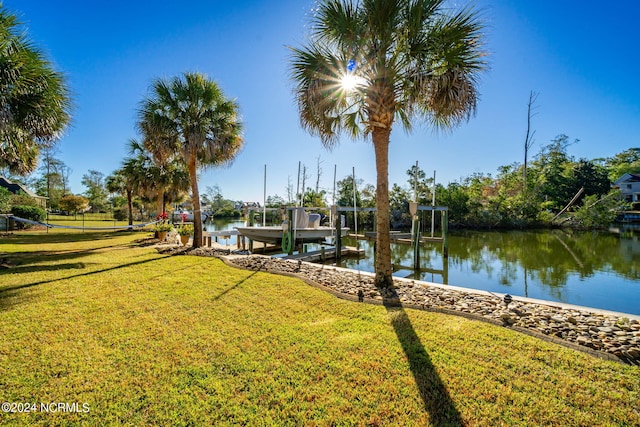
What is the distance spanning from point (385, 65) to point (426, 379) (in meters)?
5.10

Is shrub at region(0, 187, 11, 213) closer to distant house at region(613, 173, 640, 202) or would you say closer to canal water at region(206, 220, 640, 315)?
canal water at region(206, 220, 640, 315)

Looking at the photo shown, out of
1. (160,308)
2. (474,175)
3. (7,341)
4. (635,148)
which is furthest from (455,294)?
(635,148)

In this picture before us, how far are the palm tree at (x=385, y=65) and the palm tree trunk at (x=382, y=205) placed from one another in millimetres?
20

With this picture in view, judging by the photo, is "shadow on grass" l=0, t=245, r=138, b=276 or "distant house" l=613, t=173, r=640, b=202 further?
"distant house" l=613, t=173, r=640, b=202

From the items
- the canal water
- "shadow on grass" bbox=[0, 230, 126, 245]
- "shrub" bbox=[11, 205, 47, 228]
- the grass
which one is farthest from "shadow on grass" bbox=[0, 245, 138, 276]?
"shrub" bbox=[11, 205, 47, 228]


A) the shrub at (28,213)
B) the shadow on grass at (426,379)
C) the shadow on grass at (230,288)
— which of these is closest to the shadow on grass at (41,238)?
the shrub at (28,213)

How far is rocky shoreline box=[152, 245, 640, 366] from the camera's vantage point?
3033mm

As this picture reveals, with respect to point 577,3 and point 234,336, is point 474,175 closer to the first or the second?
point 577,3

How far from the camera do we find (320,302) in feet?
14.9

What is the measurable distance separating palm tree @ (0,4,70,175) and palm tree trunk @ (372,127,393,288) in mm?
7614

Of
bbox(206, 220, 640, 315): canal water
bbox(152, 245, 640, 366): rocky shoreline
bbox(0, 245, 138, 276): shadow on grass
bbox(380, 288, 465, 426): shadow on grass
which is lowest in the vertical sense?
bbox(206, 220, 640, 315): canal water

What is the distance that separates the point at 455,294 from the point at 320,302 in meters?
2.53

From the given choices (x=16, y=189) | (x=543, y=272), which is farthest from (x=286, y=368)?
(x=16, y=189)

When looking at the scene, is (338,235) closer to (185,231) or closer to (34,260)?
(185,231)
